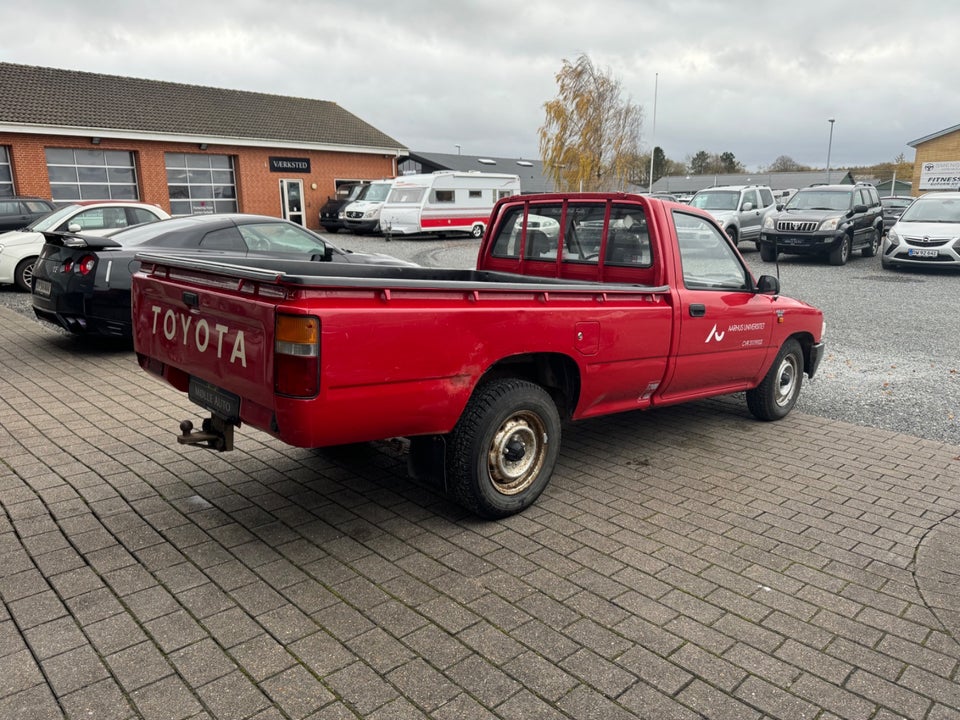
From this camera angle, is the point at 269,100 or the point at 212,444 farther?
the point at 269,100

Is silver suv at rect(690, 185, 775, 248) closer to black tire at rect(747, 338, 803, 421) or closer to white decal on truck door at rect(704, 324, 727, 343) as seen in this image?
black tire at rect(747, 338, 803, 421)

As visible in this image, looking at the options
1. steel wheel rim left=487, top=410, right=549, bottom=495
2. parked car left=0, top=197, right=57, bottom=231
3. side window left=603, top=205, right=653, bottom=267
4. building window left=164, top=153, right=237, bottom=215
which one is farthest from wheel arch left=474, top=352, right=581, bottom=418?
building window left=164, top=153, right=237, bottom=215

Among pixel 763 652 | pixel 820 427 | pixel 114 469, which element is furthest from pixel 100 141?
pixel 763 652

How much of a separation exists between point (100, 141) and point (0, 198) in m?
11.3

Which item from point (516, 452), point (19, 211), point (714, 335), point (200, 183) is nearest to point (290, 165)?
point (200, 183)

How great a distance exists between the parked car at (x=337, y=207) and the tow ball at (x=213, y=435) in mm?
25772

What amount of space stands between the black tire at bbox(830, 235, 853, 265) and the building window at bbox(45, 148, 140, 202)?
80.4ft

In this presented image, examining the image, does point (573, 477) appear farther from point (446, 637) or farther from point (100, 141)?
point (100, 141)

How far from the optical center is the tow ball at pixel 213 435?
12.5ft

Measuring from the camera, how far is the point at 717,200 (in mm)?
20859

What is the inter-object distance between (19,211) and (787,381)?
55.6 feet

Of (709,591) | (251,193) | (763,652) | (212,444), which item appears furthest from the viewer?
(251,193)

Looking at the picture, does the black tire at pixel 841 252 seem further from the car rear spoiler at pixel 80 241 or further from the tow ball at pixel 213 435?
the tow ball at pixel 213 435

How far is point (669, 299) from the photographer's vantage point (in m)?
4.65
